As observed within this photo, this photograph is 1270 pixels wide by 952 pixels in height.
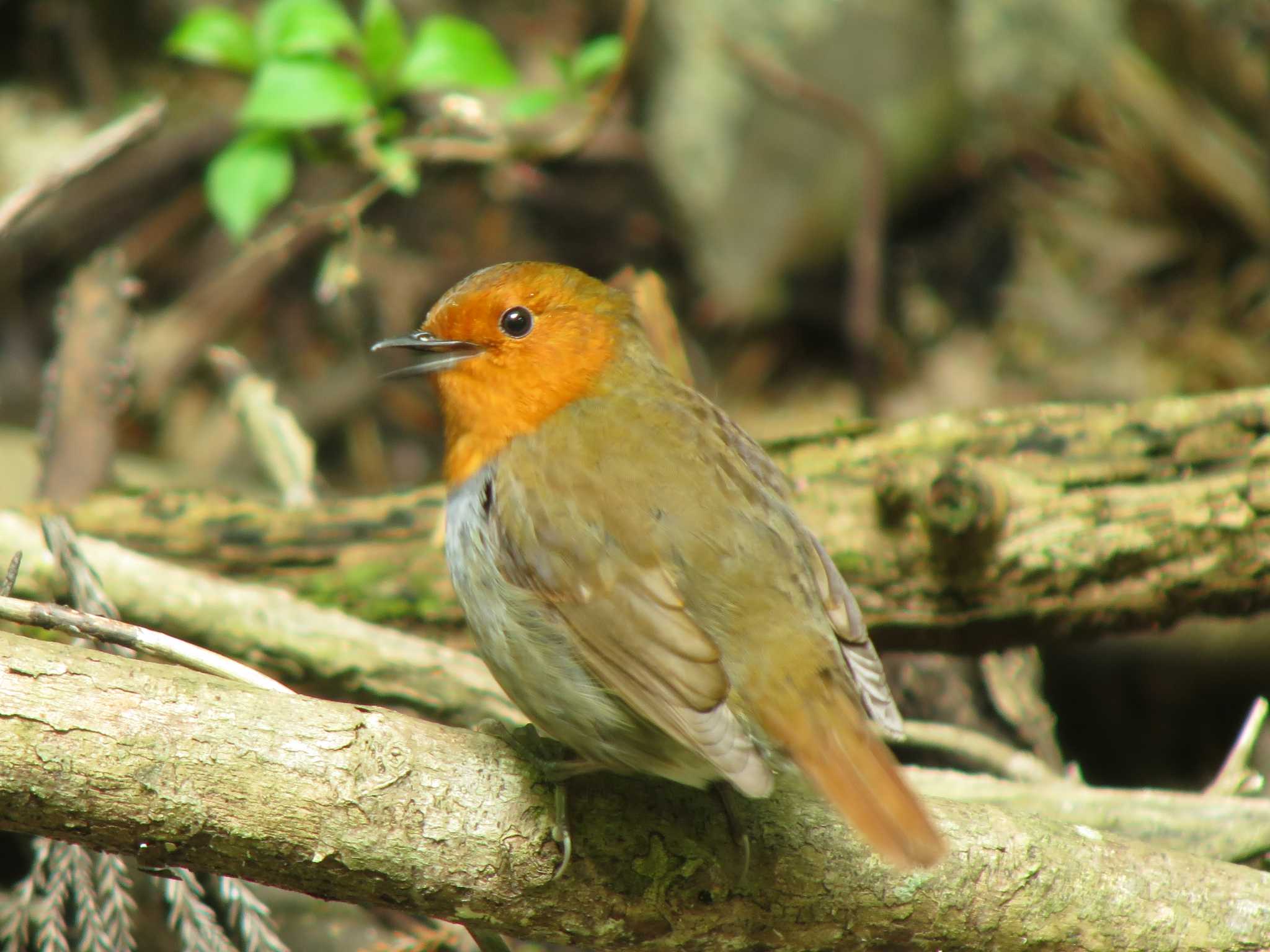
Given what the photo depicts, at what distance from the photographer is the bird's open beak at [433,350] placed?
2748 millimetres

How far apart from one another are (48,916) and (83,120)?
4002 mm

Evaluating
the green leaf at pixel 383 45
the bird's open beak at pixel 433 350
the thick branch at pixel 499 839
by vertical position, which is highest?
the green leaf at pixel 383 45

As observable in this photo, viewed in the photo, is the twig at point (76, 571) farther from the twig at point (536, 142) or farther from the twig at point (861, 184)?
the twig at point (861, 184)

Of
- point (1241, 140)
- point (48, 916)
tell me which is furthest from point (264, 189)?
point (1241, 140)

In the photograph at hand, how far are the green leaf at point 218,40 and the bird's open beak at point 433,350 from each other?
1.70 metres

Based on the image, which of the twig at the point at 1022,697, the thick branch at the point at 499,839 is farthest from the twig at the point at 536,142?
the thick branch at the point at 499,839

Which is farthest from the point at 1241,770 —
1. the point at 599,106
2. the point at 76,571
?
the point at 599,106

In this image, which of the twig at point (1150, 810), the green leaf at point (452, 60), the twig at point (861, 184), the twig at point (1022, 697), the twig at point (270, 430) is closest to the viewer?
the twig at point (1150, 810)

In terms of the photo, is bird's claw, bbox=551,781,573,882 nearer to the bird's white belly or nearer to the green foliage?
the bird's white belly

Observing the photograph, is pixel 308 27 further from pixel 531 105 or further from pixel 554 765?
pixel 554 765

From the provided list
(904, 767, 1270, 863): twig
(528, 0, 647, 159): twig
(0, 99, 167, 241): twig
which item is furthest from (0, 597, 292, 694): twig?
(528, 0, 647, 159): twig

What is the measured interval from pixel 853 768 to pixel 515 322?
1.24 metres

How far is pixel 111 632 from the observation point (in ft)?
6.54

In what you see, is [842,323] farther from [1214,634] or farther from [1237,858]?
[1237,858]
